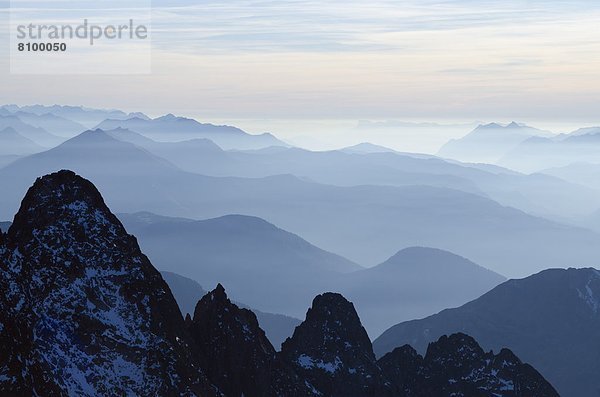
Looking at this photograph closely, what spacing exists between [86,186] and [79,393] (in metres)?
23.1

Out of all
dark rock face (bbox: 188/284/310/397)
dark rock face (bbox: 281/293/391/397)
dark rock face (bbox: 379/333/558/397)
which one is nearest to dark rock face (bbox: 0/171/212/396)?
dark rock face (bbox: 188/284/310/397)

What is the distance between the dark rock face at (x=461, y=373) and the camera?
6156 inches

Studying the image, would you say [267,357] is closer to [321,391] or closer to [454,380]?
[321,391]

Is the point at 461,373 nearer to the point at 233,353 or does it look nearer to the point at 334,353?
the point at 334,353

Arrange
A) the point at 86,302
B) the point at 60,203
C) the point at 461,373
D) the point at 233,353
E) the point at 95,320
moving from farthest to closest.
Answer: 1. the point at 461,373
2. the point at 233,353
3. the point at 60,203
4. the point at 86,302
5. the point at 95,320

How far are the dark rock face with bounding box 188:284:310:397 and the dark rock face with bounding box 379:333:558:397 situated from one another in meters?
38.0

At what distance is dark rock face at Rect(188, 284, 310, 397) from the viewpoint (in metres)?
117

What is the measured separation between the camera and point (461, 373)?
15925 centimetres

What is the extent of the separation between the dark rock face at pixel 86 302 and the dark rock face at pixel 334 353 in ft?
169

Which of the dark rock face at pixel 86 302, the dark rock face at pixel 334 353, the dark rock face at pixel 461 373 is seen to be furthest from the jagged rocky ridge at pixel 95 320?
the dark rock face at pixel 461 373

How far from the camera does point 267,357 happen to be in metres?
122

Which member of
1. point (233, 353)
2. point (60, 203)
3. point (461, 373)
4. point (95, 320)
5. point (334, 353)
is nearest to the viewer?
point (95, 320)

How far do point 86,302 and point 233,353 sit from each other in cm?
3790

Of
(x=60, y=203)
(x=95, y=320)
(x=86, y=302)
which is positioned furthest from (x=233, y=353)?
(x=95, y=320)
